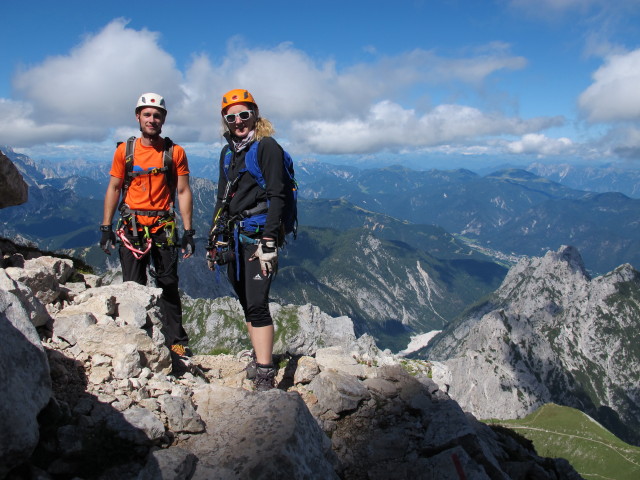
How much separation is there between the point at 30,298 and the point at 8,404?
4.96m

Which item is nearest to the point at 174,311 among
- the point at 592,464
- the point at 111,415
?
the point at 111,415

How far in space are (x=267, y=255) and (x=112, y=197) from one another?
592cm

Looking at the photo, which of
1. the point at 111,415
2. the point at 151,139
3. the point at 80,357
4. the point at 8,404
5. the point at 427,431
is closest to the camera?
the point at 8,404

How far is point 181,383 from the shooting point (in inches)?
372

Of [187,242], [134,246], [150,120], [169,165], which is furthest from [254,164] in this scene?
[134,246]

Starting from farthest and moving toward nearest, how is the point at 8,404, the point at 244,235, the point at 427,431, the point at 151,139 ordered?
the point at 151,139 → the point at 427,431 → the point at 244,235 → the point at 8,404

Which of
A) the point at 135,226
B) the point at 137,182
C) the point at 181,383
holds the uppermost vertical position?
the point at 137,182

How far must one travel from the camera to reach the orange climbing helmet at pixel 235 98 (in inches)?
350

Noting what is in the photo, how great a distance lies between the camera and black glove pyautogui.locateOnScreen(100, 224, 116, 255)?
11645 mm

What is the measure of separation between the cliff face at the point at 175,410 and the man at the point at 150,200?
3.02 ft

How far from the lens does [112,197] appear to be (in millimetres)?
11375

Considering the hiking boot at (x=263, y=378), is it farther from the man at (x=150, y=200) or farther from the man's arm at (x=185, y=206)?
the man's arm at (x=185, y=206)

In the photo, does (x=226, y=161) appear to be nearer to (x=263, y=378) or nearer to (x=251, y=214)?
(x=251, y=214)

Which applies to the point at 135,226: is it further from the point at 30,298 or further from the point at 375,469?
the point at 375,469
